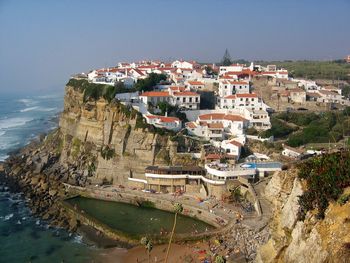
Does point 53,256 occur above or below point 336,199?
below

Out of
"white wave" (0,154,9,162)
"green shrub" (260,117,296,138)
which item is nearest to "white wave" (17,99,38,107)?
"white wave" (0,154,9,162)

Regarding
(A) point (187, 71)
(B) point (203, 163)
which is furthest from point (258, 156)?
(A) point (187, 71)

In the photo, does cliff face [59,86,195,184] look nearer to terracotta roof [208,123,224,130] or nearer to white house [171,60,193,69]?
terracotta roof [208,123,224,130]

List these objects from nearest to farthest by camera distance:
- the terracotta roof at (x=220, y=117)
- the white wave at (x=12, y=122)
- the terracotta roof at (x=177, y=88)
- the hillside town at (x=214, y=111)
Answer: the hillside town at (x=214, y=111) < the terracotta roof at (x=220, y=117) < the terracotta roof at (x=177, y=88) < the white wave at (x=12, y=122)

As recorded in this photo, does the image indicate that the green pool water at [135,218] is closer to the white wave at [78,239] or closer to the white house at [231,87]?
the white wave at [78,239]

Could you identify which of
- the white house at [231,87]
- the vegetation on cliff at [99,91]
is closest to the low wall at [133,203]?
the vegetation on cliff at [99,91]

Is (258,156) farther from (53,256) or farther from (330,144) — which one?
(53,256)
